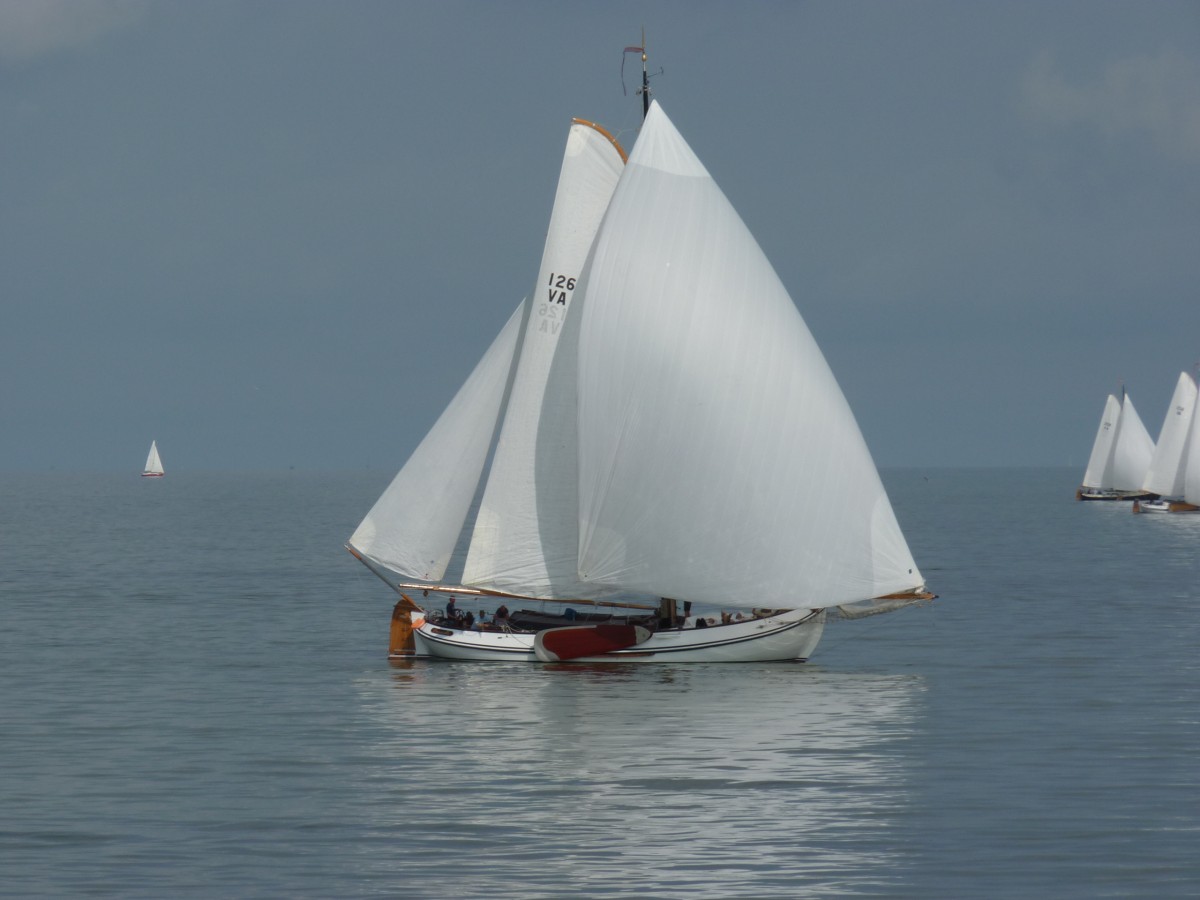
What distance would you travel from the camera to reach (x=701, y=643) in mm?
45125

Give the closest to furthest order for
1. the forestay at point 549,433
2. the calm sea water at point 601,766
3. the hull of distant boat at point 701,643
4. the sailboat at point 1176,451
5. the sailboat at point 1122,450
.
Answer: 1. the calm sea water at point 601,766
2. the hull of distant boat at point 701,643
3. the forestay at point 549,433
4. the sailboat at point 1176,451
5. the sailboat at point 1122,450

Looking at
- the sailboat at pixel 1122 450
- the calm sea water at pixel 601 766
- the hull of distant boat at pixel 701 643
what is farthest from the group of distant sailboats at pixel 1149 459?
the hull of distant boat at pixel 701 643

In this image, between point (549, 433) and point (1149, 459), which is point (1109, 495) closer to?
point (1149, 459)

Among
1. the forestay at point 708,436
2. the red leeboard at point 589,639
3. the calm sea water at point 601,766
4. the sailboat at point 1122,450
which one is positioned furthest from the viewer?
the sailboat at point 1122,450

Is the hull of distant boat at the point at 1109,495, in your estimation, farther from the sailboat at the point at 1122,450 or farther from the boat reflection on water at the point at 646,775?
the boat reflection on water at the point at 646,775

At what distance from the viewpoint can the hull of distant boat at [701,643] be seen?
4516cm

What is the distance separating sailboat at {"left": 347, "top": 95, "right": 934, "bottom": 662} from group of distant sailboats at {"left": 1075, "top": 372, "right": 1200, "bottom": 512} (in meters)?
95.0

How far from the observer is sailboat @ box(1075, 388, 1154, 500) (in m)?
158

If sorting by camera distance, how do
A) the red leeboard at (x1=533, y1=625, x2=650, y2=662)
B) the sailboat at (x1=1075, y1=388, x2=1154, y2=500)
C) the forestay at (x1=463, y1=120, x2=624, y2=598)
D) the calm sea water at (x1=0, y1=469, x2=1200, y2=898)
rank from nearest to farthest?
the calm sea water at (x1=0, y1=469, x2=1200, y2=898) → the red leeboard at (x1=533, y1=625, x2=650, y2=662) → the forestay at (x1=463, y1=120, x2=624, y2=598) → the sailboat at (x1=1075, y1=388, x2=1154, y2=500)

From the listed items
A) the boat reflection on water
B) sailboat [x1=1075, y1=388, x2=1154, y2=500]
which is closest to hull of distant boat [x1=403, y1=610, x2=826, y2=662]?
the boat reflection on water

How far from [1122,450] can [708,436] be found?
12573 cm

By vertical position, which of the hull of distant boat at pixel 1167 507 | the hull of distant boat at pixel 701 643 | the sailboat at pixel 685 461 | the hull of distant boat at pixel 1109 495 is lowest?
the hull of distant boat at pixel 701 643

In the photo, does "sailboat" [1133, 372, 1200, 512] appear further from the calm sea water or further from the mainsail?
the calm sea water

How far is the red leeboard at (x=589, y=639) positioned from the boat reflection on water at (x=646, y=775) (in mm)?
566
